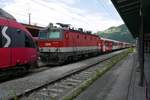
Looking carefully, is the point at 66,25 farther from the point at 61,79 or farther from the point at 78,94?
the point at 78,94

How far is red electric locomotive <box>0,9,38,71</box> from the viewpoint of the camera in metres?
14.7

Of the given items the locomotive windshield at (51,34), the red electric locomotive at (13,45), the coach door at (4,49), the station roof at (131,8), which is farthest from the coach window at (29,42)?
the locomotive windshield at (51,34)

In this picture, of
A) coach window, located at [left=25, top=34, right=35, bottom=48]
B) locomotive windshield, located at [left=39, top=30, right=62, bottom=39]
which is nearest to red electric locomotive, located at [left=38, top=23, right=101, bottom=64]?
locomotive windshield, located at [left=39, top=30, right=62, bottom=39]

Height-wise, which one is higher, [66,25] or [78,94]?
[66,25]

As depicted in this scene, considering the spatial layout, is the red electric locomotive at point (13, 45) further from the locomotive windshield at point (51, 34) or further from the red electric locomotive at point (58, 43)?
the locomotive windshield at point (51, 34)

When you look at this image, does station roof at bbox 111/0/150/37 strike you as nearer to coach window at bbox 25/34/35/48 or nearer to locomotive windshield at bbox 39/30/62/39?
coach window at bbox 25/34/35/48

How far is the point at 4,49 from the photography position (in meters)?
14.7

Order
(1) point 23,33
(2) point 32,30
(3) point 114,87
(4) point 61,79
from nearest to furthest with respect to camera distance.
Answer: (3) point 114,87 < (4) point 61,79 < (1) point 23,33 < (2) point 32,30

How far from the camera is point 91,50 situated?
36.0m

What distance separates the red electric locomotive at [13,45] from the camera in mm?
14711

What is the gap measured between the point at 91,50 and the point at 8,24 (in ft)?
69.9

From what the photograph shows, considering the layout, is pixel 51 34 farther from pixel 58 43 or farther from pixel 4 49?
pixel 4 49

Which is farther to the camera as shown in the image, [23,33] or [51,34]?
[51,34]

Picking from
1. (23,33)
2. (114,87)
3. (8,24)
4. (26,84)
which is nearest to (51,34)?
(23,33)
